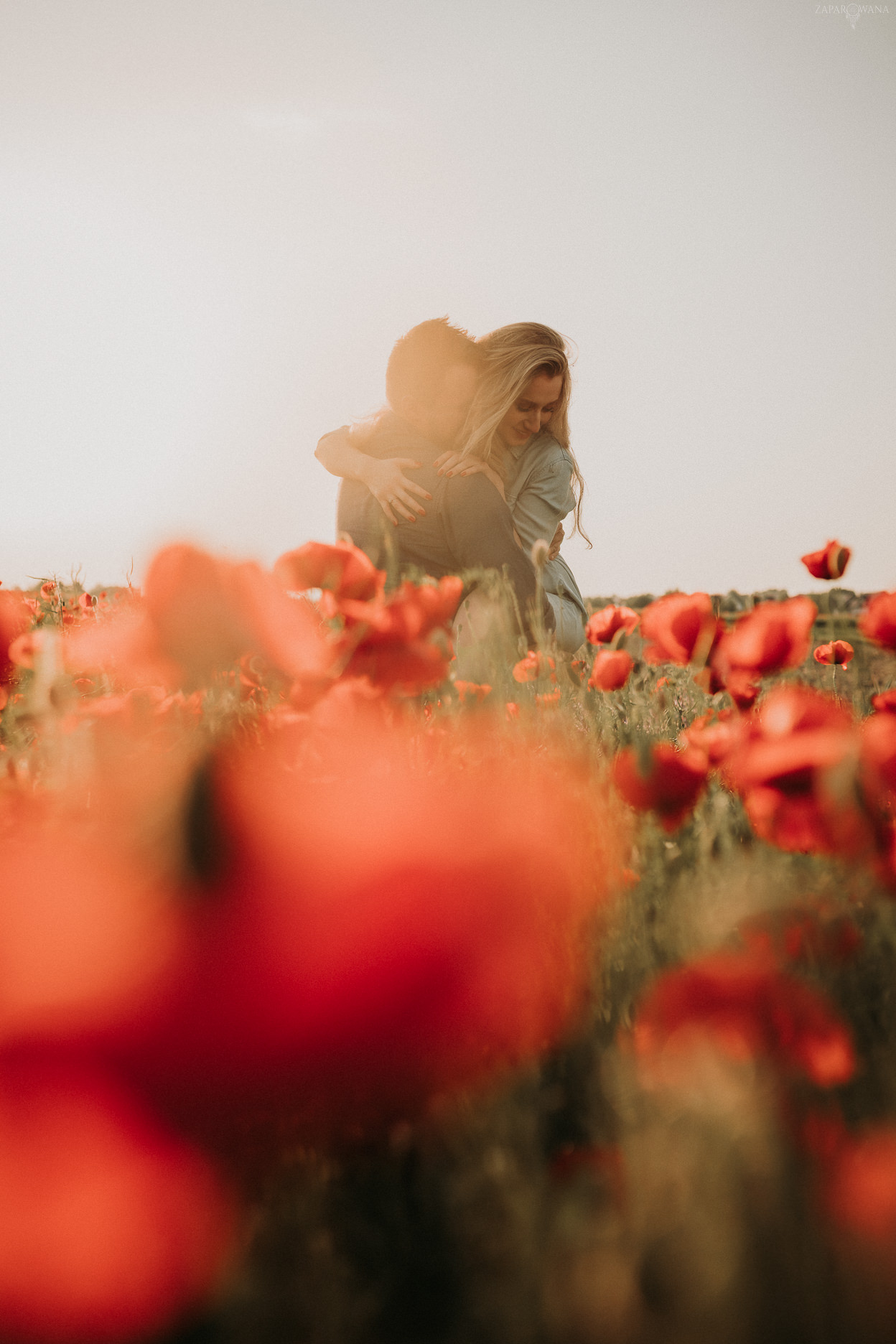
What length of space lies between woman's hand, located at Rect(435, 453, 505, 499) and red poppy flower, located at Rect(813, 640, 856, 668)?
1653 mm

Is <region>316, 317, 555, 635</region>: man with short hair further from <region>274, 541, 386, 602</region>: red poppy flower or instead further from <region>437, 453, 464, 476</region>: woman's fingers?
<region>274, 541, 386, 602</region>: red poppy flower

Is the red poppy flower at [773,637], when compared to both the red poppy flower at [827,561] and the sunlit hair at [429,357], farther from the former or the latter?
the sunlit hair at [429,357]

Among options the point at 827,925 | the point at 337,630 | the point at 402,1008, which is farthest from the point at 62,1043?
the point at 827,925

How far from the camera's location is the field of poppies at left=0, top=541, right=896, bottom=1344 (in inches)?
19.3

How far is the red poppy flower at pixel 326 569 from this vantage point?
879mm

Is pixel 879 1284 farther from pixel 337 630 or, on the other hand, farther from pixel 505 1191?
pixel 337 630

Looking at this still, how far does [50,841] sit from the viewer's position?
73 centimetres

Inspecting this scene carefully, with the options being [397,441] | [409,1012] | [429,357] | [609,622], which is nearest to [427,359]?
[429,357]

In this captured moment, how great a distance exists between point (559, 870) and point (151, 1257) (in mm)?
533

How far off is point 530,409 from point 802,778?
11.6 feet

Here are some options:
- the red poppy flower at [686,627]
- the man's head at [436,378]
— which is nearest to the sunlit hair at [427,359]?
the man's head at [436,378]

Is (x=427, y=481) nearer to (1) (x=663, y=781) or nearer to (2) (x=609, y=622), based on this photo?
(2) (x=609, y=622)

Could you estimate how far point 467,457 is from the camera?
3475 mm

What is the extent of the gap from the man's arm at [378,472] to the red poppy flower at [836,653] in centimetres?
187
